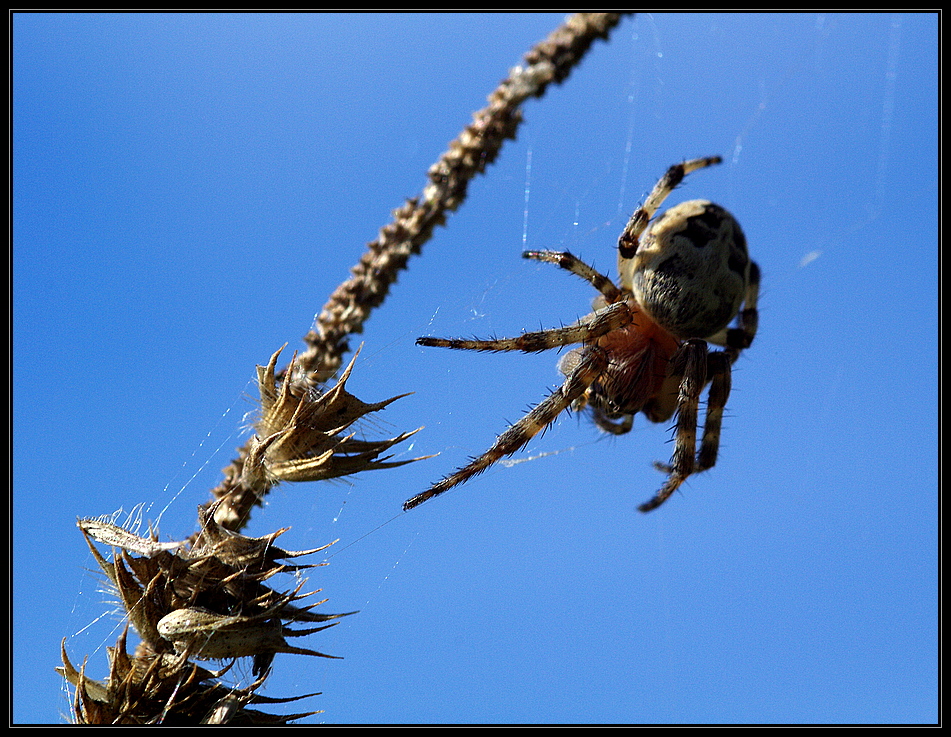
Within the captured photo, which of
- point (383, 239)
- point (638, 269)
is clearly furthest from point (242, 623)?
point (638, 269)

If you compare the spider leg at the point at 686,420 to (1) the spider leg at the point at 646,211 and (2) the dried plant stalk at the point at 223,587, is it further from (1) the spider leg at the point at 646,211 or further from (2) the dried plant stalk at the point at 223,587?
(2) the dried plant stalk at the point at 223,587

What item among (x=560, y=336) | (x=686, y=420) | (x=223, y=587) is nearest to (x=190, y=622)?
(x=223, y=587)

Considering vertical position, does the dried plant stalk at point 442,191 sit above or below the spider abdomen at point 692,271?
below

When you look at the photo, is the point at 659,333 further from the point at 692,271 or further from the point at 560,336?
the point at 560,336

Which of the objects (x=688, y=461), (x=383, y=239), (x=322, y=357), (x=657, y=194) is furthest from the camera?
(x=657, y=194)

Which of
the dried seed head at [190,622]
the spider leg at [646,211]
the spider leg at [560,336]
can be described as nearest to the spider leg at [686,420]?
the spider leg at [560,336]

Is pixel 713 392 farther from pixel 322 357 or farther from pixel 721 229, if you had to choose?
pixel 322 357
